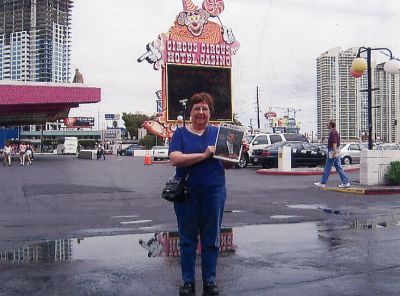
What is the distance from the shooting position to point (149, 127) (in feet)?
158

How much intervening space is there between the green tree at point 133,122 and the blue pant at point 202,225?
12137 centimetres

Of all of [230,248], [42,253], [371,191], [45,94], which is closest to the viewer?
[42,253]

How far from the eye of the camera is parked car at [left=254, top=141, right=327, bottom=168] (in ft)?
89.4

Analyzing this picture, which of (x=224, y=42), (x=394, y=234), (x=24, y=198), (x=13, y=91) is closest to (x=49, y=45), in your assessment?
(x=224, y=42)

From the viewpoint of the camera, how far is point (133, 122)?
419 ft

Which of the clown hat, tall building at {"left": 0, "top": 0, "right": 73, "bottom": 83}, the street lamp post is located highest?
tall building at {"left": 0, "top": 0, "right": 73, "bottom": 83}

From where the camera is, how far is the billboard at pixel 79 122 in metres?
144

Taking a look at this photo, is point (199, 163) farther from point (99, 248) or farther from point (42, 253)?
point (42, 253)

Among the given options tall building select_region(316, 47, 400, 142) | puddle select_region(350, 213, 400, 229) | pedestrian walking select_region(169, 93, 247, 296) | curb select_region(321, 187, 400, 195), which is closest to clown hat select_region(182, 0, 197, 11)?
tall building select_region(316, 47, 400, 142)

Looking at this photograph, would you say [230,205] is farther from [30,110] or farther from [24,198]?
[30,110]

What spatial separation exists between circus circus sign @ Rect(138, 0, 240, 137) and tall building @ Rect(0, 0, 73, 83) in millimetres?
78659

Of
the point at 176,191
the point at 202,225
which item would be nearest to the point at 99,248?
the point at 202,225

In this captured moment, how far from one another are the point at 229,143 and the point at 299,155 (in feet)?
74.2

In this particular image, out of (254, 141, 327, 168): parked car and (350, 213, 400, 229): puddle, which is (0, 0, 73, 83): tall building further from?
(350, 213, 400, 229): puddle
